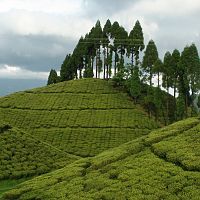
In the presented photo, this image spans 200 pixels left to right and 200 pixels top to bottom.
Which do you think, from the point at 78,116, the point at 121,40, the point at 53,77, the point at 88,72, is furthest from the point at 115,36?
the point at 78,116

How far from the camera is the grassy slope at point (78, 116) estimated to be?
72.4 meters

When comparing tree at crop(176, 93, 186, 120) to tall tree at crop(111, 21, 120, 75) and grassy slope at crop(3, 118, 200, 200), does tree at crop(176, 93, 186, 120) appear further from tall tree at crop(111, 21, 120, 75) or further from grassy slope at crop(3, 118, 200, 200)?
grassy slope at crop(3, 118, 200, 200)

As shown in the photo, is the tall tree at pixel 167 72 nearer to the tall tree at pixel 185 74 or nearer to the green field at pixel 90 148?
the tall tree at pixel 185 74

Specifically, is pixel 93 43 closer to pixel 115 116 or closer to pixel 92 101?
pixel 92 101

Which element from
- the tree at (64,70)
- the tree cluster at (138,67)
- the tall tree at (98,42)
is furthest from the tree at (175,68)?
the tree at (64,70)

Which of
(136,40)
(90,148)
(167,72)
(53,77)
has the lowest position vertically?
(90,148)

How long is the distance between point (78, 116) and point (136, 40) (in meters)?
30.8

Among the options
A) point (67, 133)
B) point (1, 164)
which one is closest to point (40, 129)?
point (67, 133)

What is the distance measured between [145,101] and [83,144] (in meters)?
24.0

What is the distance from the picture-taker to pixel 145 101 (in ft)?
293

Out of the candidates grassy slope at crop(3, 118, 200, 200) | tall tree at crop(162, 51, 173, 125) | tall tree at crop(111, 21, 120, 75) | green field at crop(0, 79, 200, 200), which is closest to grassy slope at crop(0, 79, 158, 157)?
green field at crop(0, 79, 200, 200)

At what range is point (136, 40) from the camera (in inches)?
4045

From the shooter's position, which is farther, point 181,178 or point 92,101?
point 92,101

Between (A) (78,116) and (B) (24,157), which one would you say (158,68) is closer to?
(A) (78,116)
